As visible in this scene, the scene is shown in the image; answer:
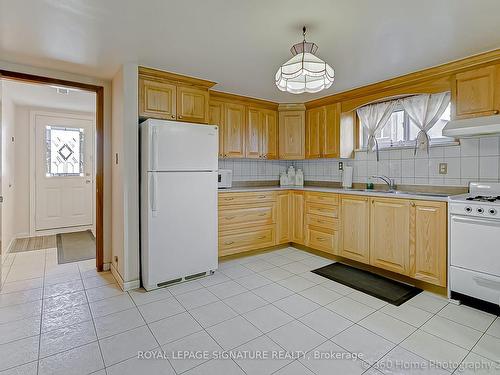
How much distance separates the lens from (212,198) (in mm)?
3145

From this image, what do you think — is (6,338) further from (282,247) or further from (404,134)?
(404,134)

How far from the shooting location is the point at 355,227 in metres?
3.40

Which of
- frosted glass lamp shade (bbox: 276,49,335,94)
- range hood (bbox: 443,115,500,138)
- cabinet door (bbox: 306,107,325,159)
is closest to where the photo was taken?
frosted glass lamp shade (bbox: 276,49,335,94)

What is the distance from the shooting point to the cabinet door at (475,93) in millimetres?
2539

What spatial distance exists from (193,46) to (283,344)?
2.49 m

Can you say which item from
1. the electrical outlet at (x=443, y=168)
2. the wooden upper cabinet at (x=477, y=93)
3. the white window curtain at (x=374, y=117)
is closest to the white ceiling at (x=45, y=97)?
the white window curtain at (x=374, y=117)

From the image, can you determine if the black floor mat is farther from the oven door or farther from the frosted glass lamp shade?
the frosted glass lamp shade

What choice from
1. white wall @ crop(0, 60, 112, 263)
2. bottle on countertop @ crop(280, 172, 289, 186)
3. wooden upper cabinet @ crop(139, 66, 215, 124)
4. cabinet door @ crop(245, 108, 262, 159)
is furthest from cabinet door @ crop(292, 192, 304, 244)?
white wall @ crop(0, 60, 112, 263)

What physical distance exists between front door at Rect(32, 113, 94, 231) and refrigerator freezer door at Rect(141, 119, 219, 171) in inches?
139

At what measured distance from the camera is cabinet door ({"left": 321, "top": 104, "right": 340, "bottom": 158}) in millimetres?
3980

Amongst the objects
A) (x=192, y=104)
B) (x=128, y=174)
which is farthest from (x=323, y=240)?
(x=128, y=174)

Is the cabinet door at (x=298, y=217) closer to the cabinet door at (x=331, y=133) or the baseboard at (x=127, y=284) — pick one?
the cabinet door at (x=331, y=133)

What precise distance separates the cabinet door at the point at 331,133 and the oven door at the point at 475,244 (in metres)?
1.84

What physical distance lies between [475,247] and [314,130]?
2584mm
